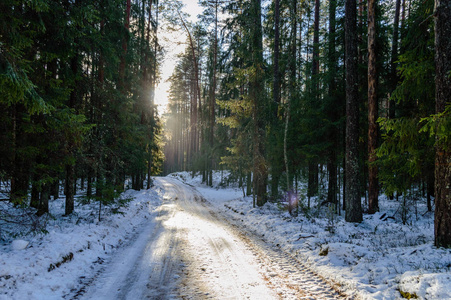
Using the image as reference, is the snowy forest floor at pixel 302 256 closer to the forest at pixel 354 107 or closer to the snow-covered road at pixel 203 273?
the snow-covered road at pixel 203 273

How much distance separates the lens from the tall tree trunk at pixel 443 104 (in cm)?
538

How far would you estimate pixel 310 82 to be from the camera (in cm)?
1416

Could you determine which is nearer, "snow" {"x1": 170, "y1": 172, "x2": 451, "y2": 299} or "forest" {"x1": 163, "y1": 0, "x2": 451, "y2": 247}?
"snow" {"x1": 170, "y1": 172, "x2": 451, "y2": 299}

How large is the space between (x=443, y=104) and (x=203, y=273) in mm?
6900

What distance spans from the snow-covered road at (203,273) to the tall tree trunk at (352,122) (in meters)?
4.77

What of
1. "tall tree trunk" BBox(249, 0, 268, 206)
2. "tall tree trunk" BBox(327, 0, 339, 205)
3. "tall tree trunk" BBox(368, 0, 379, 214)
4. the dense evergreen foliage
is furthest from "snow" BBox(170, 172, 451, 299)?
the dense evergreen foliage

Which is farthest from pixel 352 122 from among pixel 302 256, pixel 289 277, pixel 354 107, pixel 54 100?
pixel 54 100

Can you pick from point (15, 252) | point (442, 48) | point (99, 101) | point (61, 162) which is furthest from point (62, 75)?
point (442, 48)

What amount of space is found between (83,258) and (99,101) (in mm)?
8485

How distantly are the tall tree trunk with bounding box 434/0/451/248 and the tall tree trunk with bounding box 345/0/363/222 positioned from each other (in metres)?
4.37

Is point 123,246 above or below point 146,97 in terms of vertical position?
below

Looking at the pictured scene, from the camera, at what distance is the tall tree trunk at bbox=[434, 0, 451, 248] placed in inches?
212

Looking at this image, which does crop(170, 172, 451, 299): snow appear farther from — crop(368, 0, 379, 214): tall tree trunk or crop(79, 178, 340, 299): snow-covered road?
crop(368, 0, 379, 214): tall tree trunk

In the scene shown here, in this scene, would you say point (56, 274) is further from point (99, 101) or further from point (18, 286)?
point (99, 101)
